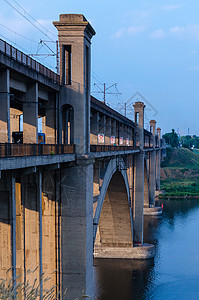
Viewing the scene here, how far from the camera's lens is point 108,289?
36094 mm

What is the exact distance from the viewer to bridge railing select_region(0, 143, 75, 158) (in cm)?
1198

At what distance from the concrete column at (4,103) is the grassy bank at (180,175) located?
3380 inches

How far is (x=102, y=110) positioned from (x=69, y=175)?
9540mm

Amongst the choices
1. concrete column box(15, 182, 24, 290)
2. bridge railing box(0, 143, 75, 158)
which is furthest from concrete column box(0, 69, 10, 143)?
concrete column box(15, 182, 24, 290)

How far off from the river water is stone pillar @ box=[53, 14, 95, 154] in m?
20.6

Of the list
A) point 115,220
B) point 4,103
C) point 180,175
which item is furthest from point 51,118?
point 180,175

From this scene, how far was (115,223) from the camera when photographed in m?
46.8

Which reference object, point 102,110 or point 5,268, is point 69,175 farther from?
point 102,110

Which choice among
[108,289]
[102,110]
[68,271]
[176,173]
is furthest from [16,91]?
[176,173]

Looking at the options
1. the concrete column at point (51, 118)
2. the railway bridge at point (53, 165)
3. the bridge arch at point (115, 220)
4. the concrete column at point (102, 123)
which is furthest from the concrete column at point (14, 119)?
the bridge arch at point (115, 220)

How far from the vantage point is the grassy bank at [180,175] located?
99600 millimetres

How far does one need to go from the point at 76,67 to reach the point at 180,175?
113 metres

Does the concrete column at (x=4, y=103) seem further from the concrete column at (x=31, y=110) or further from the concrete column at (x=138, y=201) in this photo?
the concrete column at (x=138, y=201)

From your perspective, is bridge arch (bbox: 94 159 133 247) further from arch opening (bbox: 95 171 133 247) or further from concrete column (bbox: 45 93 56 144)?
concrete column (bbox: 45 93 56 144)
